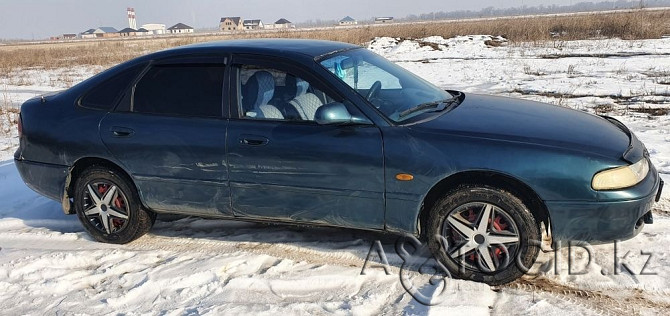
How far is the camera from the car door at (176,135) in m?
3.87

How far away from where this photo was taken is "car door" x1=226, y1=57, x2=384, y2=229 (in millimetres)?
3473

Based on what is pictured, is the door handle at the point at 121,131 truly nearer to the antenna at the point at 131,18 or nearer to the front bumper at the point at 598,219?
the front bumper at the point at 598,219

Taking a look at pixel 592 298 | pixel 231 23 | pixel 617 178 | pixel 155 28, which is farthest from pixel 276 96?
pixel 155 28

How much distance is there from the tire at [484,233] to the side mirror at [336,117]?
790mm

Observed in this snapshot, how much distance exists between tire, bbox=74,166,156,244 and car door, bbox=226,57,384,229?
39.0 inches

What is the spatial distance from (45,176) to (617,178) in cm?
449

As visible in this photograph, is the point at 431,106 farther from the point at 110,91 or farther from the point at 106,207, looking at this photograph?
the point at 106,207

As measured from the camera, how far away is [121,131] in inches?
161

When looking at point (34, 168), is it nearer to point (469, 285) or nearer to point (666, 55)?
point (469, 285)

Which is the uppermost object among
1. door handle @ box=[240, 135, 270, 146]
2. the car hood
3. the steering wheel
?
the steering wheel

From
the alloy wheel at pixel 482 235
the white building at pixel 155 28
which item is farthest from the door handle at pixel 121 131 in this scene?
the white building at pixel 155 28

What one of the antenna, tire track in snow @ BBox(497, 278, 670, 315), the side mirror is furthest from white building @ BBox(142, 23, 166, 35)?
tire track in snow @ BBox(497, 278, 670, 315)

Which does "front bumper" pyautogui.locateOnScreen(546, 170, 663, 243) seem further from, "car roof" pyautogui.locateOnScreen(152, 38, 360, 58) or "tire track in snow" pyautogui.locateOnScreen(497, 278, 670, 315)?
"car roof" pyautogui.locateOnScreen(152, 38, 360, 58)

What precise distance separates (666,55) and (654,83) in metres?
Result: 5.65
